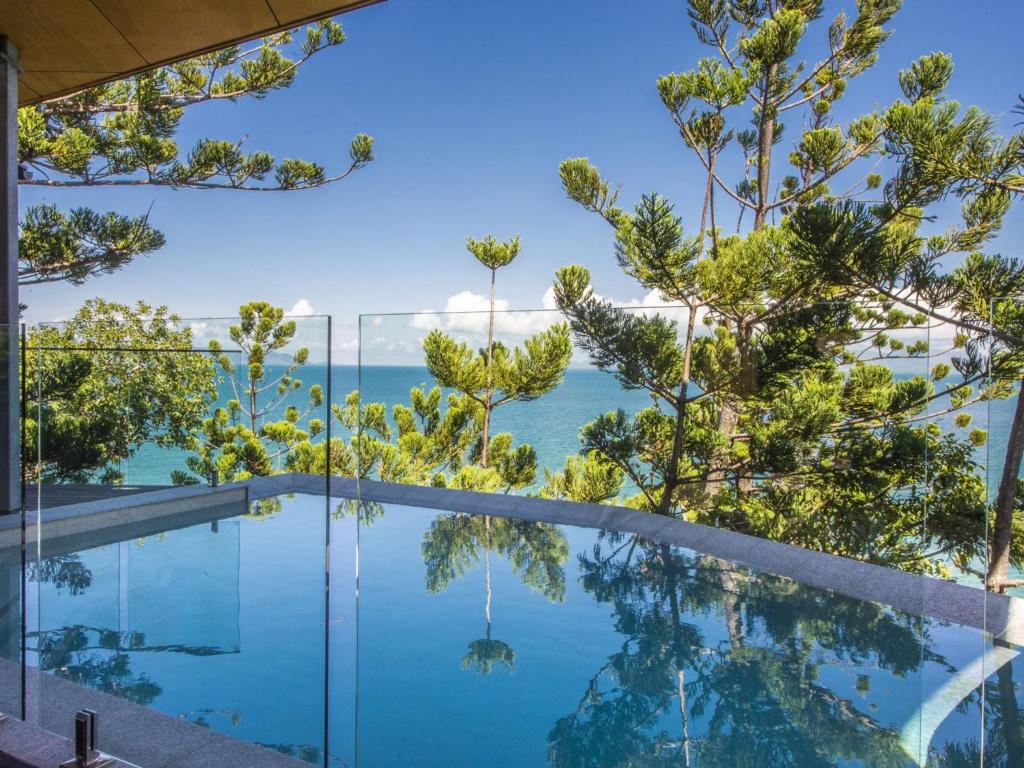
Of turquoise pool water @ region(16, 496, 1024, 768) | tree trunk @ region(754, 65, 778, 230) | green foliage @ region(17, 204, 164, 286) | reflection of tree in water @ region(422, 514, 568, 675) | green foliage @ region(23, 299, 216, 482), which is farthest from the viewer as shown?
tree trunk @ region(754, 65, 778, 230)

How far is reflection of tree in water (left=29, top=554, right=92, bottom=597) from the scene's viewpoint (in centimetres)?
173

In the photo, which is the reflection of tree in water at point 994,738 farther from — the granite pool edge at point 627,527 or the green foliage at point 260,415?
the green foliage at point 260,415

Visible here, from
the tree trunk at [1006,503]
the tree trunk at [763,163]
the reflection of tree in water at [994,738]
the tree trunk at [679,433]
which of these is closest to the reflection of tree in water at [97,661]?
the reflection of tree in water at [994,738]

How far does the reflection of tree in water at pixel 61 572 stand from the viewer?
173cm

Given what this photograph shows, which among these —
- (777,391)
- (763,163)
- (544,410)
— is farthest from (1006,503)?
(763,163)

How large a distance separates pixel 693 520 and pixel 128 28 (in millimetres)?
3677

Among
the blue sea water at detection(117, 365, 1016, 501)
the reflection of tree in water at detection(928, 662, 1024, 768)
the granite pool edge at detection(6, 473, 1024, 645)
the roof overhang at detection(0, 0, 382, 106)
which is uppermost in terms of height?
the roof overhang at detection(0, 0, 382, 106)

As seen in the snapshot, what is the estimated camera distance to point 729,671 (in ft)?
8.00

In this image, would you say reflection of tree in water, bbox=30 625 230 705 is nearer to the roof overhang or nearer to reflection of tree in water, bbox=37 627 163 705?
reflection of tree in water, bbox=37 627 163 705

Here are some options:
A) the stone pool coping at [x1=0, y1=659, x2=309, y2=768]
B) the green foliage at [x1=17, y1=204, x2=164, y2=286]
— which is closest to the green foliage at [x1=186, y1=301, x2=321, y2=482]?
the stone pool coping at [x1=0, y1=659, x2=309, y2=768]

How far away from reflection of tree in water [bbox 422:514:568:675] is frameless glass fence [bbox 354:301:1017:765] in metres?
0.02

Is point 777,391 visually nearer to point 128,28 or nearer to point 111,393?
point 111,393

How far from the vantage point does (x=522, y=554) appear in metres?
3.89

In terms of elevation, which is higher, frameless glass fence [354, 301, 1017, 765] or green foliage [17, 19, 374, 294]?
green foliage [17, 19, 374, 294]
